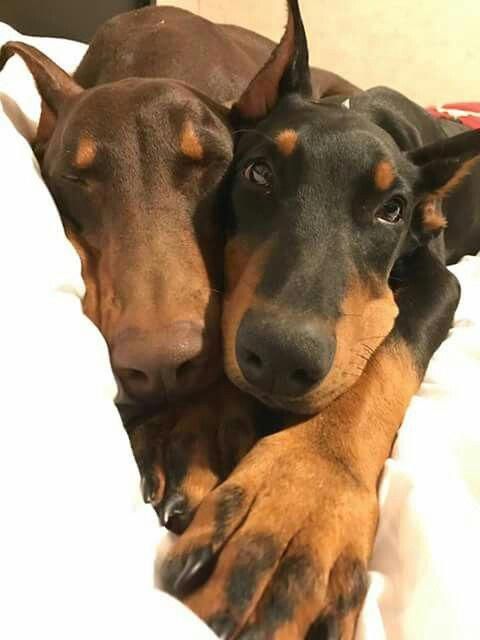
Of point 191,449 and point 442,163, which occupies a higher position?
point 442,163

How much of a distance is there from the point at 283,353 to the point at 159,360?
197 millimetres

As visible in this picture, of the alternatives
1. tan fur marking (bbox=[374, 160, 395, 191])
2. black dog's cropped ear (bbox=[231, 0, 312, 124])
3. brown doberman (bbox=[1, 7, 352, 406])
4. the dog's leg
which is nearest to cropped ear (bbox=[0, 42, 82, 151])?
brown doberman (bbox=[1, 7, 352, 406])

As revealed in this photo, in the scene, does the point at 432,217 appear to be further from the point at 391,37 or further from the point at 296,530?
the point at 391,37

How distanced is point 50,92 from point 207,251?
69 cm

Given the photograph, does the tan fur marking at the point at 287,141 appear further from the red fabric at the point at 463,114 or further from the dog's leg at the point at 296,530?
the red fabric at the point at 463,114

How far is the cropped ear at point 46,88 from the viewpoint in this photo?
1807mm

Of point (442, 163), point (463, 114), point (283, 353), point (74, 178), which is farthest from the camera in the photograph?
point (463, 114)

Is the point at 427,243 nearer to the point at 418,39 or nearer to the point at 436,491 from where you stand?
the point at 436,491

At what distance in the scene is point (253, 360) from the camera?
3.87ft

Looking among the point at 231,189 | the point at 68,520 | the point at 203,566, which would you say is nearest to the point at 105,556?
the point at 68,520

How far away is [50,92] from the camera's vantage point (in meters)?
1.81

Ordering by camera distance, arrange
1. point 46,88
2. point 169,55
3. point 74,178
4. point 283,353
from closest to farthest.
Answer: point 283,353
point 74,178
point 46,88
point 169,55

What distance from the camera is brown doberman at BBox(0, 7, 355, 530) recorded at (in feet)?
3.91

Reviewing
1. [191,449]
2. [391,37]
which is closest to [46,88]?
[191,449]
